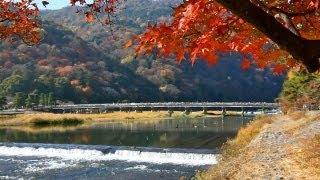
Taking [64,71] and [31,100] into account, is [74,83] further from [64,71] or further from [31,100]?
[31,100]

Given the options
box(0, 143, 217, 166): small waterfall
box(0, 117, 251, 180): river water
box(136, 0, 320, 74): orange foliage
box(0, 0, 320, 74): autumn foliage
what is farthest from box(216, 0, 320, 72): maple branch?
box(0, 143, 217, 166): small waterfall

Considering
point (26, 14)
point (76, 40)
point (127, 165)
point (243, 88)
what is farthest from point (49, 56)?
point (26, 14)

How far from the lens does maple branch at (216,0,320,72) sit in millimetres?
3455

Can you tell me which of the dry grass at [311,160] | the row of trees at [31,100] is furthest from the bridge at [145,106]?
the dry grass at [311,160]

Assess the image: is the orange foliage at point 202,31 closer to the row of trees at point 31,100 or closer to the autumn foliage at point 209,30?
the autumn foliage at point 209,30

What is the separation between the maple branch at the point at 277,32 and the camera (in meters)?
3.46

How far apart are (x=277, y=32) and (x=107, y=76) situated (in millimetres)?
131160

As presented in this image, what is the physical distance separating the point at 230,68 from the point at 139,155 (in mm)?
168016

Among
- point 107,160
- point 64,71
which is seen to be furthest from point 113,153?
point 64,71

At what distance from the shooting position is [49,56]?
137 m

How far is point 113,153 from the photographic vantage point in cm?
3119

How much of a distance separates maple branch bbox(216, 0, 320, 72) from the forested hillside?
313 feet

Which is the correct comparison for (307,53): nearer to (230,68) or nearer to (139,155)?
(139,155)

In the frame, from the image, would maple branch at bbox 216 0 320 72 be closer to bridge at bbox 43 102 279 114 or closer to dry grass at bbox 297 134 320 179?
dry grass at bbox 297 134 320 179
